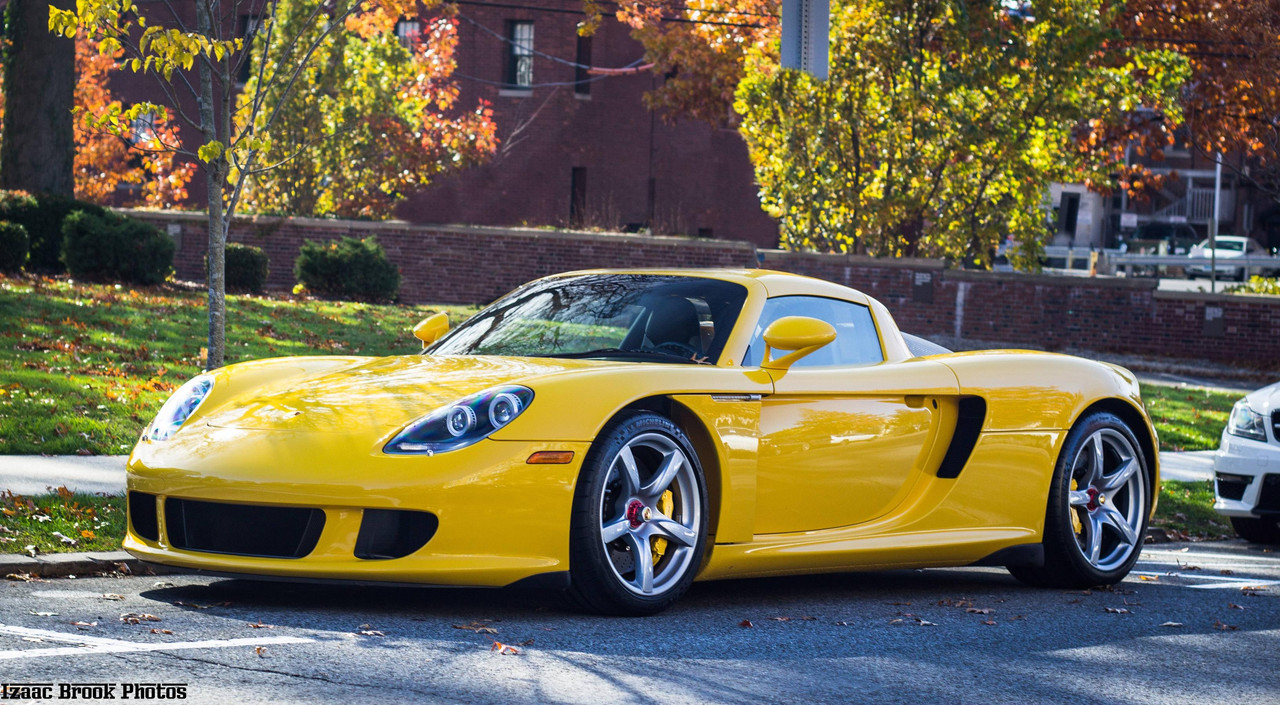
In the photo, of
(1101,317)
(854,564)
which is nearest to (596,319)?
(854,564)

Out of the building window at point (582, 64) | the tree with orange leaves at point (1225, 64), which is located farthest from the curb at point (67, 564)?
the building window at point (582, 64)

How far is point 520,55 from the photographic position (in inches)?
1489

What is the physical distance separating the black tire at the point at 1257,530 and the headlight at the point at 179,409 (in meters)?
6.48

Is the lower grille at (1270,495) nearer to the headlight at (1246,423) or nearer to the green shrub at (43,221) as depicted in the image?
the headlight at (1246,423)

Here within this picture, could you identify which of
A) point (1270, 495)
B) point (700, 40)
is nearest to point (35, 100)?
point (700, 40)

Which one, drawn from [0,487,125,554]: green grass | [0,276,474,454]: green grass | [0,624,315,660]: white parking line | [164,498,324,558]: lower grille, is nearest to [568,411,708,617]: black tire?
[164,498,324,558]: lower grille

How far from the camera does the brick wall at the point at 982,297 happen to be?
24.5m

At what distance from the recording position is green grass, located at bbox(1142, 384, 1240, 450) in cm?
1429

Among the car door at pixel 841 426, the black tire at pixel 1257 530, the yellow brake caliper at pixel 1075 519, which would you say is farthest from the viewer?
the black tire at pixel 1257 530

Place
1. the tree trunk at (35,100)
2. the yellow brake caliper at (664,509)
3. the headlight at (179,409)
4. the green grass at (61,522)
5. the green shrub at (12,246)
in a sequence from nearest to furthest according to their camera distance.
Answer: the yellow brake caliper at (664,509), the headlight at (179,409), the green grass at (61,522), the green shrub at (12,246), the tree trunk at (35,100)

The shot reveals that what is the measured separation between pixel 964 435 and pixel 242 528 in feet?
10.6

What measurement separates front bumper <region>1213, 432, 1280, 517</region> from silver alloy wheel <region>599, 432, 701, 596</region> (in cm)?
483

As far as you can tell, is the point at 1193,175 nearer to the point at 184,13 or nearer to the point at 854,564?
the point at 184,13

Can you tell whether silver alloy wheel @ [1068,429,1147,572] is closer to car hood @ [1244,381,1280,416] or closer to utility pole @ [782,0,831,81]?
car hood @ [1244,381,1280,416]
